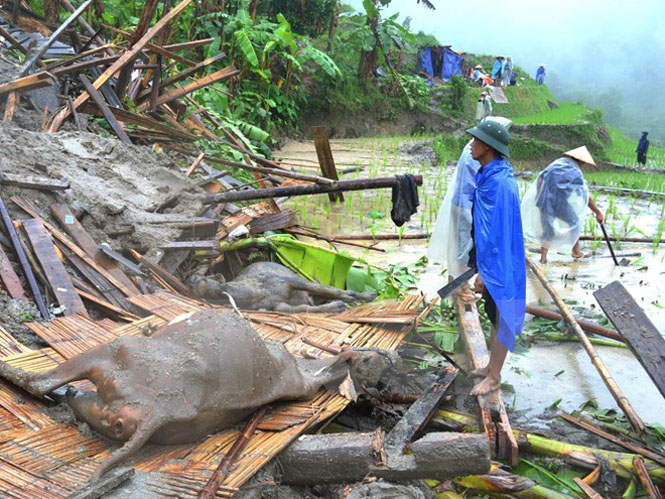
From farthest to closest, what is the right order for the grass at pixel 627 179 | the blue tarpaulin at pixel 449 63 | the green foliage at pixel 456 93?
the blue tarpaulin at pixel 449 63, the green foliage at pixel 456 93, the grass at pixel 627 179

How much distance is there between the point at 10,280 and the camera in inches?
134

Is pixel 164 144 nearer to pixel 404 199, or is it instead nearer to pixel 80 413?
pixel 404 199

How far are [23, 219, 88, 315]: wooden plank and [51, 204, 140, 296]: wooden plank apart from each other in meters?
0.22

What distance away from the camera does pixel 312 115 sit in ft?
58.5

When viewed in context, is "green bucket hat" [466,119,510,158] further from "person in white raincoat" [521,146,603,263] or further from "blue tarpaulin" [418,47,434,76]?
"blue tarpaulin" [418,47,434,76]

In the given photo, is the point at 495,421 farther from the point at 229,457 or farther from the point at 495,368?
the point at 229,457

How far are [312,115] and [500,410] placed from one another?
1535cm

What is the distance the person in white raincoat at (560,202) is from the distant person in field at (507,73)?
18.5 metres

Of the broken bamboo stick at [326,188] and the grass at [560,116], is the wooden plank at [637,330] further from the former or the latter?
the grass at [560,116]

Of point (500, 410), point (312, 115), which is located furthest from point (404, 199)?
point (312, 115)

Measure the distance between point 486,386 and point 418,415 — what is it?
25.9 inches

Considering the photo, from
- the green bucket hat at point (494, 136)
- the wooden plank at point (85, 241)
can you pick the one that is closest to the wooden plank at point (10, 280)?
the wooden plank at point (85, 241)

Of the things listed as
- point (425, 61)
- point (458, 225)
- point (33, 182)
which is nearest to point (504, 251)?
point (458, 225)

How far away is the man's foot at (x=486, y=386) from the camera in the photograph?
3.51 metres
